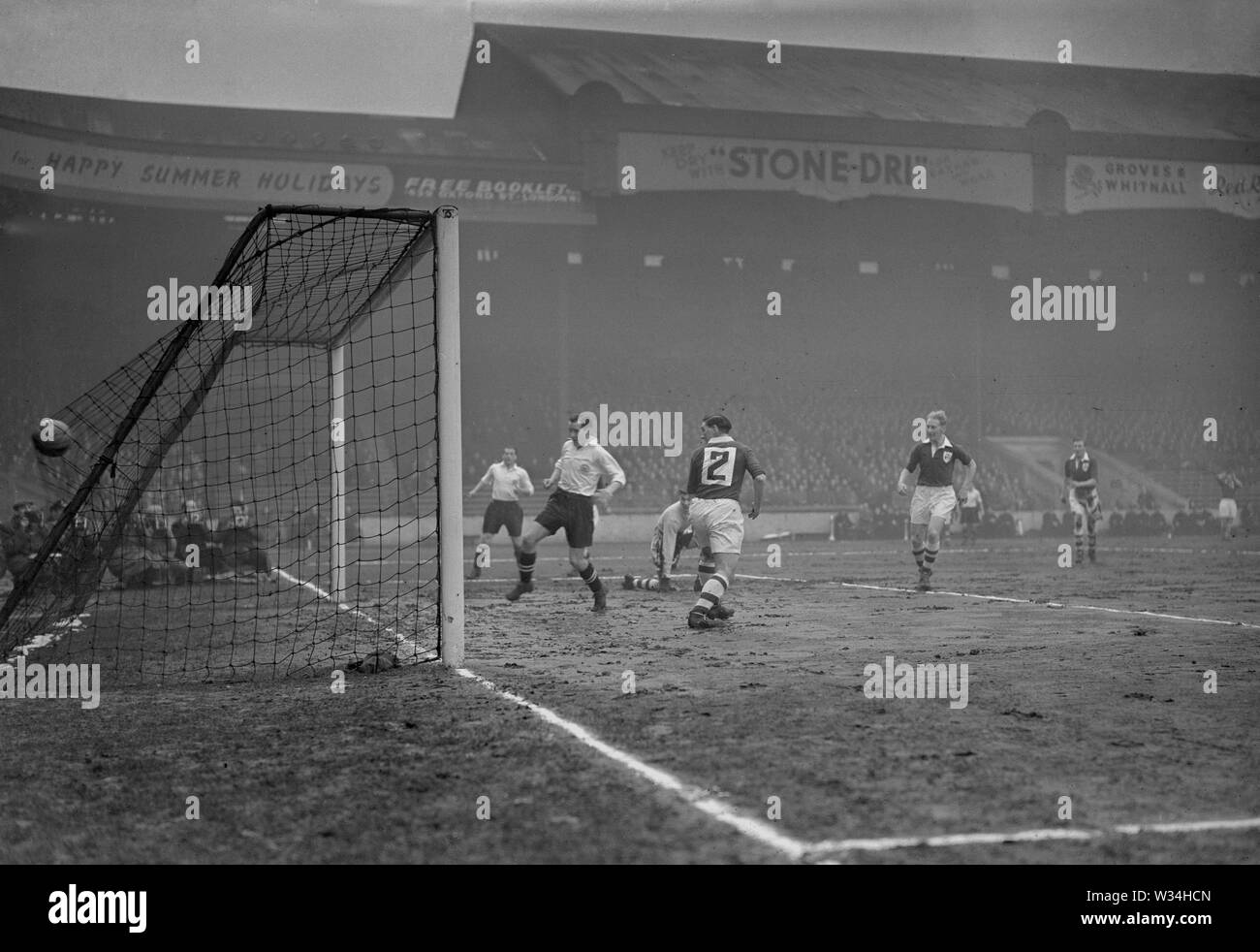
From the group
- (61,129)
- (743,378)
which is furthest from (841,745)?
(743,378)

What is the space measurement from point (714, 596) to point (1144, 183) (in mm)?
29443

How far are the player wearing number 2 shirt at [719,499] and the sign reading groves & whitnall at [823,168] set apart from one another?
20866 millimetres

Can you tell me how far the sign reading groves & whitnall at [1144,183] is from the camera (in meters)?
33.8

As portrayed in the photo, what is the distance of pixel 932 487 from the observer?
46.8 ft

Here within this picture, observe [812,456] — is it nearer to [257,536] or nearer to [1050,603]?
[257,536]

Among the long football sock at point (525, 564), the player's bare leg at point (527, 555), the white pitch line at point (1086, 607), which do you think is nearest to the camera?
the white pitch line at point (1086, 607)

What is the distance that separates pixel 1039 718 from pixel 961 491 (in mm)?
9080

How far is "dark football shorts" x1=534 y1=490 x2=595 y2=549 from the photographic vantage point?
11859mm

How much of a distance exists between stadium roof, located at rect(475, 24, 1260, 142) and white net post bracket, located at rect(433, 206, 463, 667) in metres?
23.3

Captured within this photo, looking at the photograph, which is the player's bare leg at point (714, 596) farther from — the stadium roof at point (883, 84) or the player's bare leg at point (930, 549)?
the stadium roof at point (883, 84)

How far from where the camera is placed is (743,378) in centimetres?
3578

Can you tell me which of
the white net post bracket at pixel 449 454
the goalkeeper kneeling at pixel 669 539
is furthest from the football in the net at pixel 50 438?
the goalkeeper kneeling at pixel 669 539

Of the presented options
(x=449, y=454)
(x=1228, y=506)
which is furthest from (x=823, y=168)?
(x=449, y=454)

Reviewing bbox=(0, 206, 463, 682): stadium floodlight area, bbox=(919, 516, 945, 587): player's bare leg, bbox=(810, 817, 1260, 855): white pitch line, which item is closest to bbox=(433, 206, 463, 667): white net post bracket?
bbox=(0, 206, 463, 682): stadium floodlight area
